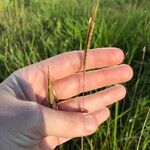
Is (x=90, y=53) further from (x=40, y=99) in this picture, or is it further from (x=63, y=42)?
(x=63, y=42)

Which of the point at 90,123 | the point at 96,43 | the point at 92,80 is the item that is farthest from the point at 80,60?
the point at 96,43

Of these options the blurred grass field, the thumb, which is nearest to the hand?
the thumb

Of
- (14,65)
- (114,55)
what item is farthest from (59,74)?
(14,65)

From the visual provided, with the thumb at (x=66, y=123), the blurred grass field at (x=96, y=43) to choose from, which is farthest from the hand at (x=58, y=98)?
the blurred grass field at (x=96, y=43)

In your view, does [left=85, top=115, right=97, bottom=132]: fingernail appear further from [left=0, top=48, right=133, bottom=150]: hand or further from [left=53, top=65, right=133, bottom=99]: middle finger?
[left=53, top=65, right=133, bottom=99]: middle finger

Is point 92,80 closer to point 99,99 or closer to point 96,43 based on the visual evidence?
point 99,99

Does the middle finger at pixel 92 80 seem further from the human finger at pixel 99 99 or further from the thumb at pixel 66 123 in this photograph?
the thumb at pixel 66 123

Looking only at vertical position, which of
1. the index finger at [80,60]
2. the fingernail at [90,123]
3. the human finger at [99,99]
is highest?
the index finger at [80,60]

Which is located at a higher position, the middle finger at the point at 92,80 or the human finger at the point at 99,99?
the middle finger at the point at 92,80
